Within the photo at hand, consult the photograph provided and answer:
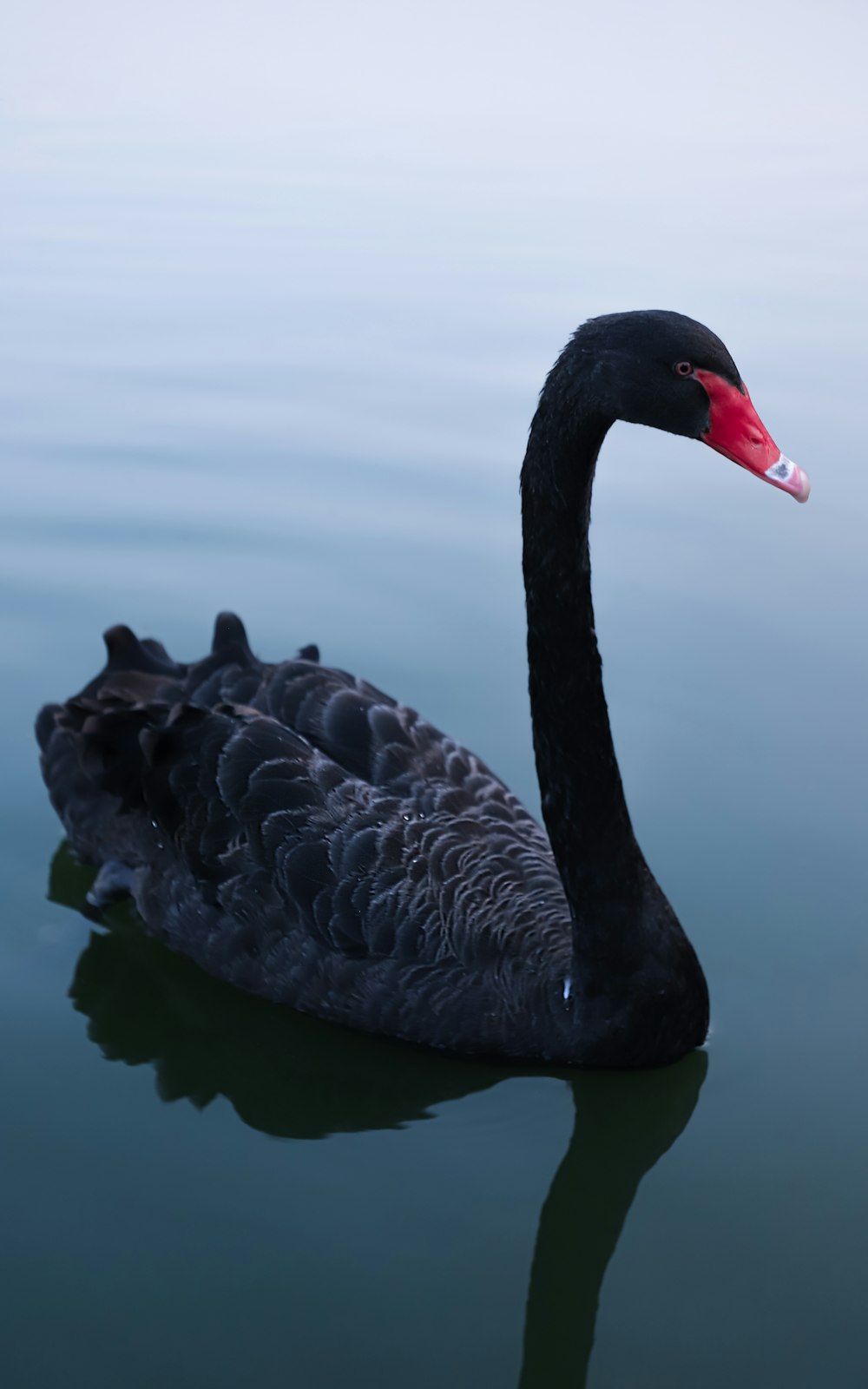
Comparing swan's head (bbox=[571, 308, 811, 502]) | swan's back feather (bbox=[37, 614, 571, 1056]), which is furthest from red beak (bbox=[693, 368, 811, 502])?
swan's back feather (bbox=[37, 614, 571, 1056])

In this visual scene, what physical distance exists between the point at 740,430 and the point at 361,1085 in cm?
151

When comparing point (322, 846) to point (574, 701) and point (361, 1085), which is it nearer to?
point (361, 1085)

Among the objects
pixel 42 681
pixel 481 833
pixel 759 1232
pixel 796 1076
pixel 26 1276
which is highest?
pixel 42 681

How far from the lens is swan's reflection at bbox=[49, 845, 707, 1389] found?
2.83 m

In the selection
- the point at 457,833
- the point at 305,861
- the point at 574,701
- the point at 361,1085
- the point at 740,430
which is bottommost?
the point at 361,1085

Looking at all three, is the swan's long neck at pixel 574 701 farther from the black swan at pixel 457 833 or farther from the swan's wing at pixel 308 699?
the swan's wing at pixel 308 699

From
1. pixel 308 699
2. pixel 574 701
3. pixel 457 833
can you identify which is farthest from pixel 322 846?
pixel 574 701

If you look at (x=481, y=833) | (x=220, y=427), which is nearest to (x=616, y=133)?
(x=220, y=427)

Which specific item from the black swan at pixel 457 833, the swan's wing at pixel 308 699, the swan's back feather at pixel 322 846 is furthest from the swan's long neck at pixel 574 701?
the swan's wing at pixel 308 699

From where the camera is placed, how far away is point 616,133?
16312 millimetres

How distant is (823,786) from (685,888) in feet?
2.16

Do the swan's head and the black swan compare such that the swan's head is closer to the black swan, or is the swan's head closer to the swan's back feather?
the black swan

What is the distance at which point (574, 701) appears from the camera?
10.0 ft

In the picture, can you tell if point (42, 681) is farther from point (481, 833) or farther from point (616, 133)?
point (616, 133)
